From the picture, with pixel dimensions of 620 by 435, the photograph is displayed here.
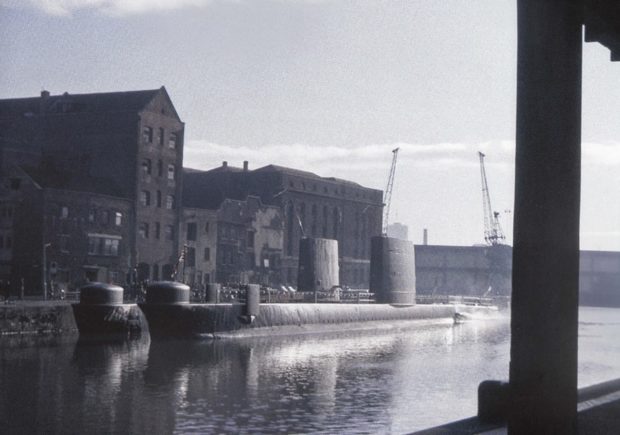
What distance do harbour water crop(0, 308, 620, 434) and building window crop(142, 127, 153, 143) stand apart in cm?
3459

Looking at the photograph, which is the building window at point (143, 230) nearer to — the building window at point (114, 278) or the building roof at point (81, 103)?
the building window at point (114, 278)

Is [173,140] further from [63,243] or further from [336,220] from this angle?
[336,220]

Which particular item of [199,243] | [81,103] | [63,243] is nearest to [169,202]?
[199,243]

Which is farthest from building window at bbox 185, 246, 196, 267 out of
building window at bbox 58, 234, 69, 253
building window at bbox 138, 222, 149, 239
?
building window at bbox 58, 234, 69, 253

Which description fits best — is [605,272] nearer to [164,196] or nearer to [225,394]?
[164,196]

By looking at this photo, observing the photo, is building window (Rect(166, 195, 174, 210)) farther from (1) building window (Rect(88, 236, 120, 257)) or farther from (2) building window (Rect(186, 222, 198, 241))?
(1) building window (Rect(88, 236, 120, 257))

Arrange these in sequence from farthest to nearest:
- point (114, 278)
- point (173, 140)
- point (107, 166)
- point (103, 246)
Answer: point (173, 140)
point (107, 166)
point (114, 278)
point (103, 246)

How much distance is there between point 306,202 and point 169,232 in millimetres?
31364

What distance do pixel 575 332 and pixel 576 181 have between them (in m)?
0.98

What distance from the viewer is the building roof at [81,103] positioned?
72.6m

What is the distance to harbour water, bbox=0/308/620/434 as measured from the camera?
725 inches

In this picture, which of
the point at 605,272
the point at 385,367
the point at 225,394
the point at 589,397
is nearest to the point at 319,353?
the point at 385,367

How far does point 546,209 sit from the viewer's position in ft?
18.9

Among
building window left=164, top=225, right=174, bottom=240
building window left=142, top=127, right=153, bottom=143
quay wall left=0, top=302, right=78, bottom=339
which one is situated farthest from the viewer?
building window left=164, top=225, right=174, bottom=240
